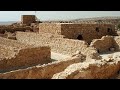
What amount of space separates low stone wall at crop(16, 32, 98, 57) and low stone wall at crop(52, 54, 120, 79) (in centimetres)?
759

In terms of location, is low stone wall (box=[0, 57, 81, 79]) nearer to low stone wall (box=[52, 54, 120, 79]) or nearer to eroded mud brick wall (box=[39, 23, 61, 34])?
low stone wall (box=[52, 54, 120, 79])

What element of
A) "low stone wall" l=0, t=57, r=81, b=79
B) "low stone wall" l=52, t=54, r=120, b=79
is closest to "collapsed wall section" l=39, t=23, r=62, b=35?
"low stone wall" l=0, t=57, r=81, b=79

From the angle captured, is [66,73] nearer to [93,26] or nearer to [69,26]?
[69,26]

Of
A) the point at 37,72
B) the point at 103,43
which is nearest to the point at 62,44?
the point at 103,43

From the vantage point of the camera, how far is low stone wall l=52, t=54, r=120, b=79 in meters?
7.19

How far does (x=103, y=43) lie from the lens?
20375 millimetres

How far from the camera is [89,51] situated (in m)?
17.0

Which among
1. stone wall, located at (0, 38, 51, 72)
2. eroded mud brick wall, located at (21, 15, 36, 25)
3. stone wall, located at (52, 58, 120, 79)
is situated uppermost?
eroded mud brick wall, located at (21, 15, 36, 25)

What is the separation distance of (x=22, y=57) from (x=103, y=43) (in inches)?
316
